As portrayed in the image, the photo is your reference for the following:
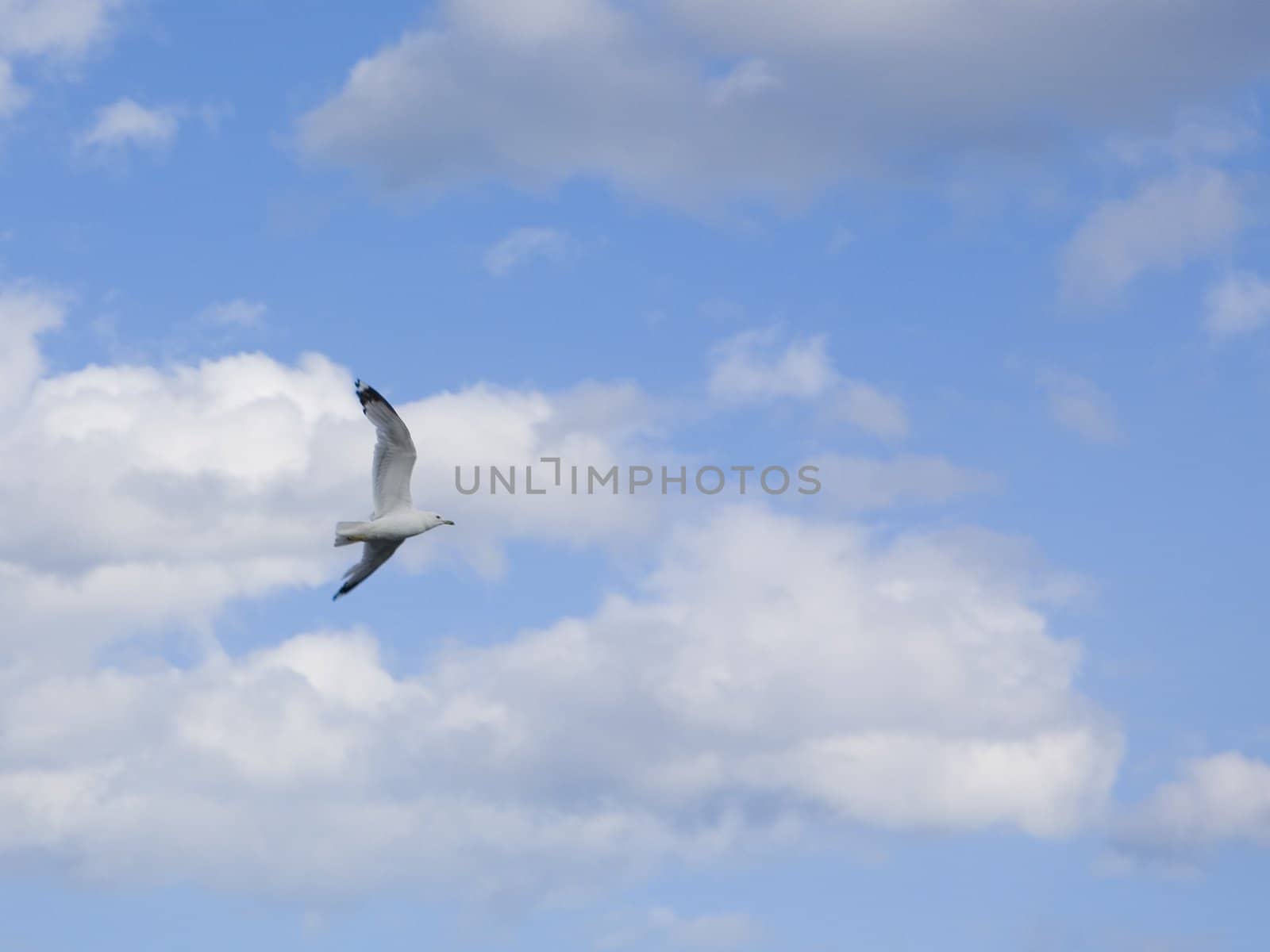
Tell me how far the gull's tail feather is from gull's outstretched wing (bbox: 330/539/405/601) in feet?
3.18

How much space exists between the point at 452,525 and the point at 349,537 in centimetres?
343

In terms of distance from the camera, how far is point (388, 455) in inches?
3019

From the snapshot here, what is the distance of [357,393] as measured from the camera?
76188mm

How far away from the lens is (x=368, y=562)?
77.8 m

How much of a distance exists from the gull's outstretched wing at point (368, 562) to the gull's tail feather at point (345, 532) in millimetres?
970

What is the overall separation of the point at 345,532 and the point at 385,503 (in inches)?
59.2

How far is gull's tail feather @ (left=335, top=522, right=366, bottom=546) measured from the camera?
76500mm

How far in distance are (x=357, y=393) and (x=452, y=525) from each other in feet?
16.5

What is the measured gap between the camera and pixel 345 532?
251ft

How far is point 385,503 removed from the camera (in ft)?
254

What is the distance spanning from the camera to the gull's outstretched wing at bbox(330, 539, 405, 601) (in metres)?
77.6

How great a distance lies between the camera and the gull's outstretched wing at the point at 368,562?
77625mm

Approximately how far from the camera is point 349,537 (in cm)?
7662

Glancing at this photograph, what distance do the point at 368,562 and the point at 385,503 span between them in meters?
1.80
